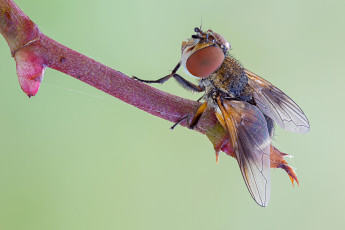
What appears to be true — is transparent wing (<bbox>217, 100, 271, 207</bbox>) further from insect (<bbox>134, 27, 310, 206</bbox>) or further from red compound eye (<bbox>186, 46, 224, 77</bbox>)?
red compound eye (<bbox>186, 46, 224, 77</bbox>)

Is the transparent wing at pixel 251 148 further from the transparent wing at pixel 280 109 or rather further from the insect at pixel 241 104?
the transparent wing at pixel 280 109

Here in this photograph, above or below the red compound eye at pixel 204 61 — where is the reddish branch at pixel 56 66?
below

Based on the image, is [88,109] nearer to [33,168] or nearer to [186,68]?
[33,168]

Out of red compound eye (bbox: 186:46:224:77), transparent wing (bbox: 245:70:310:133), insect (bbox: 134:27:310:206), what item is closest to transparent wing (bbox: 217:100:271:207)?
insect (bbox: 134:27:310:206)

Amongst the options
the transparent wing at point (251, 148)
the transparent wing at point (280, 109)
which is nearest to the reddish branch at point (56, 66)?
the transparent wing at point (251, 148)

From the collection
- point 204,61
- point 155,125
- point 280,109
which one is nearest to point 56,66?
point 204,61

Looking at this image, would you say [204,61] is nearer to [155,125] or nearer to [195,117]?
[195,117]
